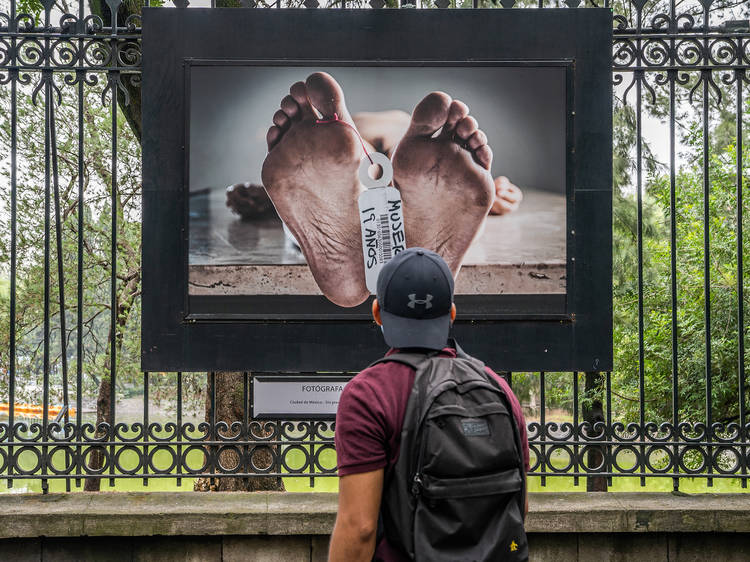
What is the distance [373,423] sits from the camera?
2102 mm

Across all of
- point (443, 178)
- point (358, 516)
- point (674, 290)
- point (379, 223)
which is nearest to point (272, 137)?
point (379, 223)

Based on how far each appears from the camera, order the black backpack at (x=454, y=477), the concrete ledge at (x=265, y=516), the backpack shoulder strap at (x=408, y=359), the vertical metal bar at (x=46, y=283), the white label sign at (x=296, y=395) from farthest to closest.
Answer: the white label sign at (x=296, y=395)
the vertical metal bar at (x=46, y=283)
the concrete ledge at (x=265, y=516)
the backpack shoulder strap at (x=408, y=359)
the black backpack at (x=454, y=477)

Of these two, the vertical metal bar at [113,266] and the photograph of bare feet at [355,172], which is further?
the photograph of bare feet at [355,172]

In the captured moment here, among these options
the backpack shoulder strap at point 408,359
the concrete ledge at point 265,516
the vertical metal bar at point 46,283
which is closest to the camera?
the backpack shoulder strap at point 408,359

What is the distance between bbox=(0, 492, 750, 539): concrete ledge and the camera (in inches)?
177

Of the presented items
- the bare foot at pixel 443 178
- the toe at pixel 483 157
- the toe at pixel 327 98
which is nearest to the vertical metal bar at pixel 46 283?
the toe at pixel 327 98

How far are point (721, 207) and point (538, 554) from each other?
4291mm

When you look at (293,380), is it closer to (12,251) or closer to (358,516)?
(12,251)

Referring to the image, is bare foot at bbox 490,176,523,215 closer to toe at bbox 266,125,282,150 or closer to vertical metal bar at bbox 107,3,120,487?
toe at bbox 266,125,282,150

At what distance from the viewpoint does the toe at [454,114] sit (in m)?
4.80

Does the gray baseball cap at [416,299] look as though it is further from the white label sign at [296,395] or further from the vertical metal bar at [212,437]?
the vertical metal bar at [212,437]

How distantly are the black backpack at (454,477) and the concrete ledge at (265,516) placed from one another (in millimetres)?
2533

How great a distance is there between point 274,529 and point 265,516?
0.33ft

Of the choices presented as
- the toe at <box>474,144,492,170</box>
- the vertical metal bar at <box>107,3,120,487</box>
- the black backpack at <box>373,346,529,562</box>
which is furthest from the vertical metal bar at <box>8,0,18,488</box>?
the black backpack at <box>373,346,529,562</box>
